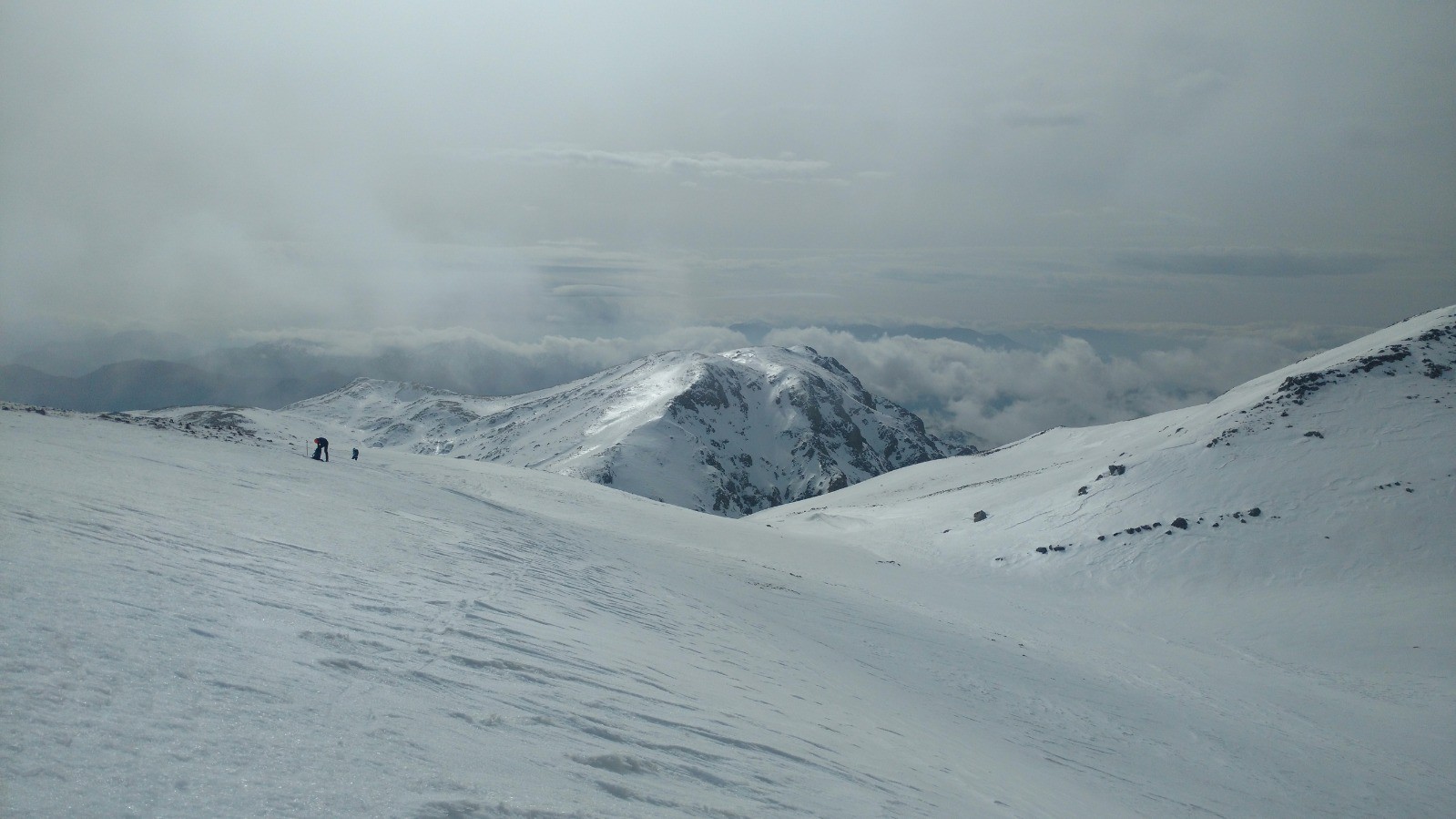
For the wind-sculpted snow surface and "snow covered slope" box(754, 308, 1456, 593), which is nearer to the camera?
the wind-sculpted snow surface

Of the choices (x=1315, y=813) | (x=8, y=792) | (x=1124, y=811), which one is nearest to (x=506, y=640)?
(x=8, y=792)

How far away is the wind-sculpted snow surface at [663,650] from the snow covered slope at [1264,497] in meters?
0.26

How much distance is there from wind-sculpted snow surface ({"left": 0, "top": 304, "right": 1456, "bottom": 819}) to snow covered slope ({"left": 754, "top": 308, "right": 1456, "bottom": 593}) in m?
0.26

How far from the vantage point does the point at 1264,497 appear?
37969 millimetres

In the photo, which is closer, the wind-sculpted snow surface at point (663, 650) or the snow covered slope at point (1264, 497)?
the wind-sculpted snow surface at point (663, 650)

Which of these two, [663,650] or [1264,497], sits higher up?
[1264,497]

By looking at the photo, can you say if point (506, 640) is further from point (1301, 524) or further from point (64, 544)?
point (1301, 524)

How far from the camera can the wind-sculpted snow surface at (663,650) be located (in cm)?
475

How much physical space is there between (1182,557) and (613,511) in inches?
1089

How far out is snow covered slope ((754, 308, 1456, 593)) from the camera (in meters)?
34.4

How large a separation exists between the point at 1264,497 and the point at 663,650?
39.4 m

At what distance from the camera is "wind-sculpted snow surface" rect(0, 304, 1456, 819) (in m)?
4.75

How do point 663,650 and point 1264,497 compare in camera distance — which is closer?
point 663,650

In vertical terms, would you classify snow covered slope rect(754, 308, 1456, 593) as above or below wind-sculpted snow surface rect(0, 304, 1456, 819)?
above
